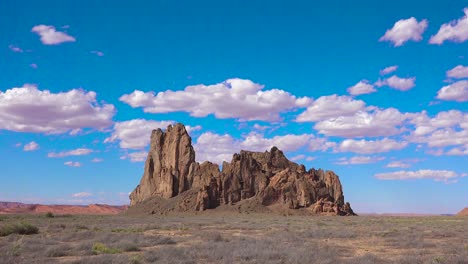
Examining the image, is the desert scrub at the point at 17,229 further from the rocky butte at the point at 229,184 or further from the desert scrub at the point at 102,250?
the rocky butte at the point at 229,184

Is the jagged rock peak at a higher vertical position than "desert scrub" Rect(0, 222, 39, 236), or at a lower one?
higher

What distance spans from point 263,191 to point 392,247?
8828cm

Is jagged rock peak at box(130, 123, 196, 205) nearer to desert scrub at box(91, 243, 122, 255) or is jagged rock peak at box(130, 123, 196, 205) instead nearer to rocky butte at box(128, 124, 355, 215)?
rocky butte at box(128, 124, 355, 215)

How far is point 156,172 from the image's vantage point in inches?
5571

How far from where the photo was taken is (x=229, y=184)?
396 ft

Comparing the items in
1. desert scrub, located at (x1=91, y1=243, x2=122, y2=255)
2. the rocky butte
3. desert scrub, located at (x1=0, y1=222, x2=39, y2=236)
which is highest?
the rocky butte

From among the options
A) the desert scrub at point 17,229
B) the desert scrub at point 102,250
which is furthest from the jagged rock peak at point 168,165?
the desert scrub at point 102,250

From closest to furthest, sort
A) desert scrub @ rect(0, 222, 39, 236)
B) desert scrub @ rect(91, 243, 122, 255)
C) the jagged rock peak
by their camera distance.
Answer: desert scrub @ rect(91, 243, 122, 255)
desert scrub @ rect(0, 222, 39, 236)
the jagged rock peak

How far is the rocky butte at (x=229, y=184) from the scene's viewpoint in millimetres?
112500

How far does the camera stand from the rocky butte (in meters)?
112

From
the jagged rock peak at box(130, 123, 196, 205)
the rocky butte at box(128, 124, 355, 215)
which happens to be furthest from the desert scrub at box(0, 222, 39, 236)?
the jagged rock peak at box(130, 123, 196, 205)

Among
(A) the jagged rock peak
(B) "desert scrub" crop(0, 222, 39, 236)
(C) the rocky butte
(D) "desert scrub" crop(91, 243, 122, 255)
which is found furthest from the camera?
(A) the jagged rock peak

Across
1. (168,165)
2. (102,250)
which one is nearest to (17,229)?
(102,250)

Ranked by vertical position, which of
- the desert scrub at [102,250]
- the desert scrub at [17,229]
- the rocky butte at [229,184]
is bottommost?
the desert scrub at [102,250]
